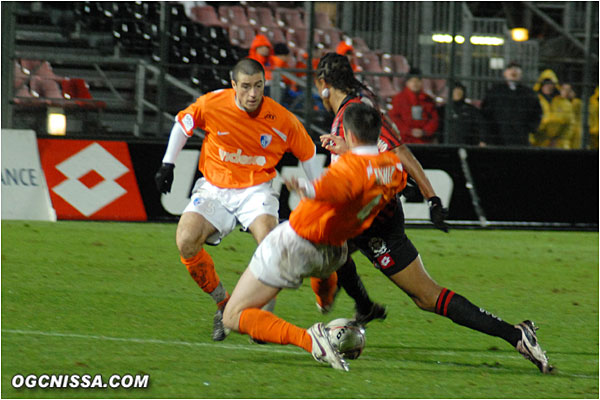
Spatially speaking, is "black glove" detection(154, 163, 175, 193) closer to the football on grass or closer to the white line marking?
the white line marking

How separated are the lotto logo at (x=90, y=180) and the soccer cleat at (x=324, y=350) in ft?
25.5

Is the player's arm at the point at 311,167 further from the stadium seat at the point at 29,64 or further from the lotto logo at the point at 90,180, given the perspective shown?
the stadium seat at the point at 29,64

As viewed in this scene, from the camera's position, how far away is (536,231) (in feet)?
46.6

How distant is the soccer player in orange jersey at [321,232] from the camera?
529 centimetres

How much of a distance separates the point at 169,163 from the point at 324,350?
2.23 metres

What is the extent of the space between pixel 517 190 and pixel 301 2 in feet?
14.0

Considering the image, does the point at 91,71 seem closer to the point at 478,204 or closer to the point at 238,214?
the point at 478,204

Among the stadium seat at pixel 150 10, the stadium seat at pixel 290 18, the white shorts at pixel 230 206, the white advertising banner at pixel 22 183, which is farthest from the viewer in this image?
the stadium seat at pixel 290 18

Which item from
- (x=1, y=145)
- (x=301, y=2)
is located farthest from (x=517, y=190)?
(x=1, y=145)

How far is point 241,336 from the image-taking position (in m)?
6.95

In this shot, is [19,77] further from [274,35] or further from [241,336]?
[241,336]

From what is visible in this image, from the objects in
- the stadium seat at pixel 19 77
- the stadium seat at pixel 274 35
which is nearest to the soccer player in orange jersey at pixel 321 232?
the stadium seat at pixel 19 77

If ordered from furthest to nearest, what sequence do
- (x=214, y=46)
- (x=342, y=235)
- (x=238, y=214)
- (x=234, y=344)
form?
(x=214, y=46), (x=238, y=214), (x=234, y=344), (x=342, y=235)

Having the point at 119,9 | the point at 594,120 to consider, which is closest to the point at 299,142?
the point at 119,9
